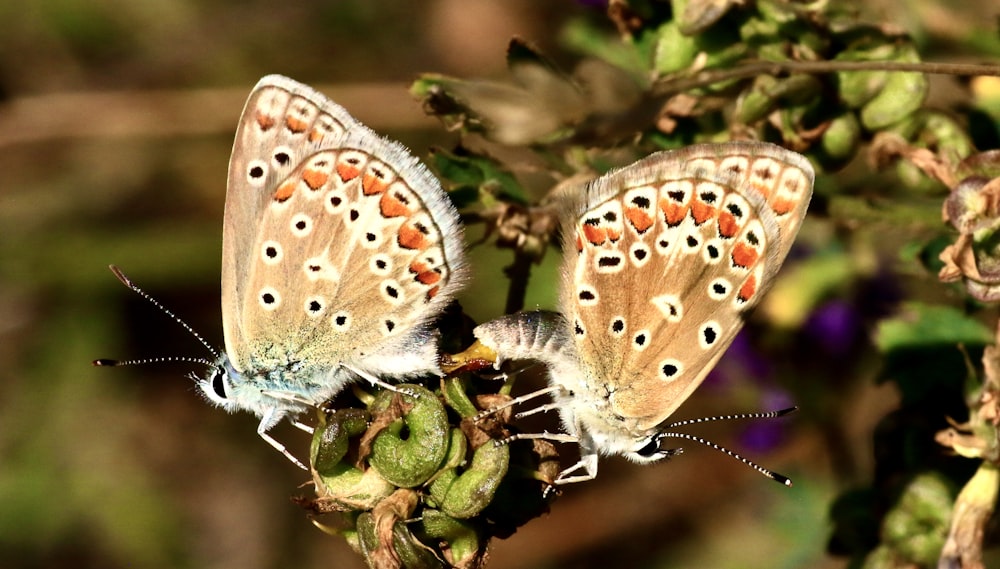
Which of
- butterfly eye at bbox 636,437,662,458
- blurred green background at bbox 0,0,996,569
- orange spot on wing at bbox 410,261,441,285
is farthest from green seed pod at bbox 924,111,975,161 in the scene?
blurred green background at bbox 0,0,996,569

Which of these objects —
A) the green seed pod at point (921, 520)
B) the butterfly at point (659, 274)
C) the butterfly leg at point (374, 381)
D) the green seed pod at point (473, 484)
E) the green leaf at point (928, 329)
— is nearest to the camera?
the green seed pod at point (473, 484)

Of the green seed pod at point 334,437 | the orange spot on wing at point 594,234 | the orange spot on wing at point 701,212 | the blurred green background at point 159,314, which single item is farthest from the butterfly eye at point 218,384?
the blurred green background at point 159,314

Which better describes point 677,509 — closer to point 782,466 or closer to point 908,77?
point 782,466

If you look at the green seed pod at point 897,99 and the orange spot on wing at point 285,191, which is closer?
the orange spot on wing at point 285,191

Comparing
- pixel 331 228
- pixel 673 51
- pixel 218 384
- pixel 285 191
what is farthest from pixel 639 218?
pixel 218 384

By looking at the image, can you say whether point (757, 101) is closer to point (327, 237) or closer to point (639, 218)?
point (639, 218)

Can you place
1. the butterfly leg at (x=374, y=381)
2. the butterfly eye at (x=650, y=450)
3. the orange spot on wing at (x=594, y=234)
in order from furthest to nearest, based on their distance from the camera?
the butterfly eye at (x=650, y=450), the orange spot on wing at (x=594, y=234), the butterfly leg at (x=374, y=381)

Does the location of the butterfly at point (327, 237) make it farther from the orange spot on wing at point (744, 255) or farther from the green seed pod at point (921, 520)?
the green seed pod at point (921, 520)
